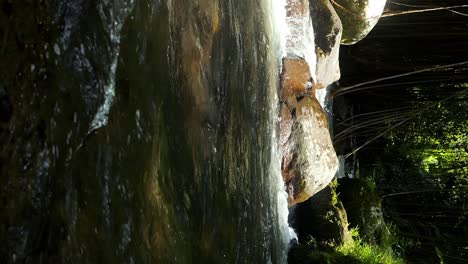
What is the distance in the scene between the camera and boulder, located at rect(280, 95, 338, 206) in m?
3.81

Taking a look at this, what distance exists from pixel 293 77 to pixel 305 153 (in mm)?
600

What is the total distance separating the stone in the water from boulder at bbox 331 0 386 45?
4.10ft

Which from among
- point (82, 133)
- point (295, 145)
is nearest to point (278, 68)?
→ point (295, 145)

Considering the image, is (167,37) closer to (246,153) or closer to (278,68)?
(246,153)

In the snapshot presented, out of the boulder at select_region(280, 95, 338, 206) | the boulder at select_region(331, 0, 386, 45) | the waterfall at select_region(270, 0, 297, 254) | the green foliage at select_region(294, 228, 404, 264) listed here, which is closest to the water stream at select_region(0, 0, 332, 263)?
the waterfall at select_region(270, 0, 297, 254)

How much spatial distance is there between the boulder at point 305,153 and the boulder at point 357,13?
1.31 m

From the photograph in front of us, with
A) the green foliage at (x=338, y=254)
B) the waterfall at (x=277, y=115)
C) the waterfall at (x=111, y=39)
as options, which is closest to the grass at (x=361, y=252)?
the green foliage at (x=338, y=254)

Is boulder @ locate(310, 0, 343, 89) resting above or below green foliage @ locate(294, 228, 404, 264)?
above

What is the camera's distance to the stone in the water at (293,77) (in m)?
3.87

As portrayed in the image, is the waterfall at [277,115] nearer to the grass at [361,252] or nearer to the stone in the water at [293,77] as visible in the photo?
the stone in the water at [293,77]

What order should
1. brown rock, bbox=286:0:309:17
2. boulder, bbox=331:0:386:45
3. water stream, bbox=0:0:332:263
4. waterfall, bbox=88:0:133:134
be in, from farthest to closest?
boulder, bbox=331:0:386:45, brown rock, bbox=286:0:309:17, waterfall, bbox=88:0:133:134, water stream, bbox=0:0:332:263

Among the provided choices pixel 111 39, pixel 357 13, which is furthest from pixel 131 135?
pixel 357 13

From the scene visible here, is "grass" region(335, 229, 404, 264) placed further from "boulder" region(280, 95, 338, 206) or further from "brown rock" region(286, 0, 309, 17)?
"brown rock" region(286, 0, 309, 17)

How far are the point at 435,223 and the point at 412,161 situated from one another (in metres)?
0.93
